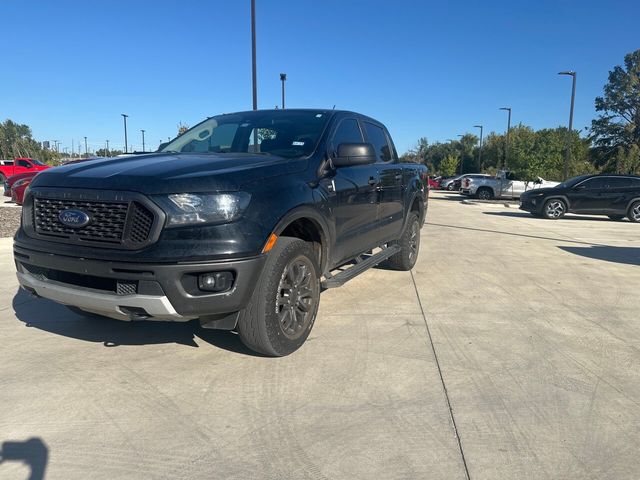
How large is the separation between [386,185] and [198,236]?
2.98m

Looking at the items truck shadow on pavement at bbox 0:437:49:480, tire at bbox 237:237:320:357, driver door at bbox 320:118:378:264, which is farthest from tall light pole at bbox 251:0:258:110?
truck shadow on pavement at bbox 0:437:49:480

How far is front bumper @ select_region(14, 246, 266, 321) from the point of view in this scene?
290cm

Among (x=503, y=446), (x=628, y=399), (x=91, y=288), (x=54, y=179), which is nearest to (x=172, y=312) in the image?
(x=91, y=288)

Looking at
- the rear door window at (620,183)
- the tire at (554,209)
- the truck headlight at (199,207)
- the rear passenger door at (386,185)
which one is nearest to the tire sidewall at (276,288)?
the truck headlight at (199,207)

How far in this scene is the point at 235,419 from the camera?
9.25 ft

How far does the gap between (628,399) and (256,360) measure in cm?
252

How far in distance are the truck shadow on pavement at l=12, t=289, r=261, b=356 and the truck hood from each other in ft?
4.59

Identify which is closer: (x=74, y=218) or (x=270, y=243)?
(x=74, y=218)

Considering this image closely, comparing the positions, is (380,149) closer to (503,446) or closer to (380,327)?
(380,327)

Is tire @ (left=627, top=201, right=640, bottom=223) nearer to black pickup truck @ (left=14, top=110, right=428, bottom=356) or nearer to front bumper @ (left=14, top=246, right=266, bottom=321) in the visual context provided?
black pickup truck @ (left=14, top=110, right=428, bottom=356)

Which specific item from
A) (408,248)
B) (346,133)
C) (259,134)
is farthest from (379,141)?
(259,134)

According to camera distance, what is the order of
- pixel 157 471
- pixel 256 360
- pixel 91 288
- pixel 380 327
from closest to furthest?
1. pixel 157 471
2. pixel 91 288
3. pixel 256 360
4. pixel 380 327

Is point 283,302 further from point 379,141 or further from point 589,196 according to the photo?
point 589,196

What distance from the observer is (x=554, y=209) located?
15.9m
